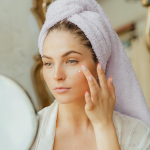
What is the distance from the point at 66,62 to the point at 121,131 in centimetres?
29

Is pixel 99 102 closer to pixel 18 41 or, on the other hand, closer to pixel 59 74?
pixel 59 74

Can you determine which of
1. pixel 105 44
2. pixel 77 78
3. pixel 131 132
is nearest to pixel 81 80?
pixel 77 78

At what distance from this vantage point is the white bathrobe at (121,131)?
515 mm

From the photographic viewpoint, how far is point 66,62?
0.50 meters

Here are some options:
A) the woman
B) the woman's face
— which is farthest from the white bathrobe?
the woman's face

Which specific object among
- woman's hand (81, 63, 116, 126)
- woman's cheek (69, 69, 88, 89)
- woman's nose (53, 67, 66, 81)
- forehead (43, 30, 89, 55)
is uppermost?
forehead (43, 30, 89, 55)

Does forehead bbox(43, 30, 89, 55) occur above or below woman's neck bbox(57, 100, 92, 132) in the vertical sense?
above

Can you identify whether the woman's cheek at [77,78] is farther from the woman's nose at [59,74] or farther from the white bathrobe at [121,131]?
the white bathrobe at [121,131]

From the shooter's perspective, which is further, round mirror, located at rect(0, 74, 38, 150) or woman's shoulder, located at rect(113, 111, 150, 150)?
woman's shoulder, located at rect(113, 111, 150, 150)

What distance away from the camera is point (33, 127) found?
48 cm

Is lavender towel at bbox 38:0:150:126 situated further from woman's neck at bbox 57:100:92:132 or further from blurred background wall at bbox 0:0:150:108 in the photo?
woman's neck at bbox 57:100:92:132

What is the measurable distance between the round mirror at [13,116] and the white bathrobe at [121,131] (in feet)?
0.21

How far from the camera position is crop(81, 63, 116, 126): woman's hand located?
1.50ft

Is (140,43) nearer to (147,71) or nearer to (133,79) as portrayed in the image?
(147,71)
